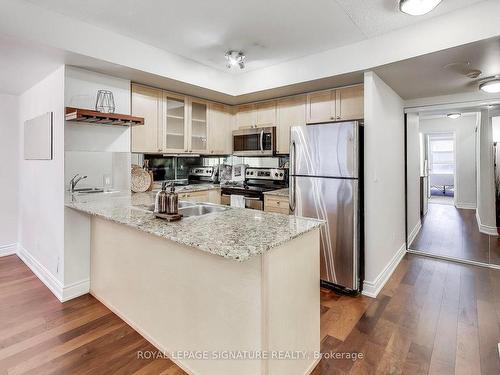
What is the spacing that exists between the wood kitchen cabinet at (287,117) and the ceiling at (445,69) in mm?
1012

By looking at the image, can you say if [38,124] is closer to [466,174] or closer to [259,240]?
[259,240]

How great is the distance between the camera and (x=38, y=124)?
3.04 m

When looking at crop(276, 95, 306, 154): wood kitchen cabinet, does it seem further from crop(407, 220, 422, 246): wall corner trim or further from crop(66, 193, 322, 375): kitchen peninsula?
crop(407, 220, 422, 246): wall corner trim

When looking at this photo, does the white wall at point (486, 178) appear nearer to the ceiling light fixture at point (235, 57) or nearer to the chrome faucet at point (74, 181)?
the ceiling light fixture at point (235, 57)

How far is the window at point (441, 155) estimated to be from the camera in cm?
398

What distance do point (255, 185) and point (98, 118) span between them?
227 centimetres

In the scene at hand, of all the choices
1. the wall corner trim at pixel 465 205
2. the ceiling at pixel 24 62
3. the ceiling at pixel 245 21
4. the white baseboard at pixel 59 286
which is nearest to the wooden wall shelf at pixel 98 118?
the ceiling at pixel 24 62

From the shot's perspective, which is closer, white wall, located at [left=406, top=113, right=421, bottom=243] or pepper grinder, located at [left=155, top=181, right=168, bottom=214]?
pepper grinder, located at [left=155, top=181, right=168, bottom=214]

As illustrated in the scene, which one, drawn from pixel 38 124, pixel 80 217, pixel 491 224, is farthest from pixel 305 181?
pixel 38 124

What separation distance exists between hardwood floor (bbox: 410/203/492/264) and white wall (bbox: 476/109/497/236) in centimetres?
14

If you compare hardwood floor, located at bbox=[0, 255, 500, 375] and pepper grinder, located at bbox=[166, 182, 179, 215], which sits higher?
pepper grinder, located at bbox=[166, 182, 179, 215]

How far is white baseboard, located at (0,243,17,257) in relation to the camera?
3771 mm

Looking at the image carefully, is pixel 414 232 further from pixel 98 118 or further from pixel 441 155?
pixel 98 118

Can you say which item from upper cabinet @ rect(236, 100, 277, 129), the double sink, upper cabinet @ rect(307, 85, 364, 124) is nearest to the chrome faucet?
the double sink
